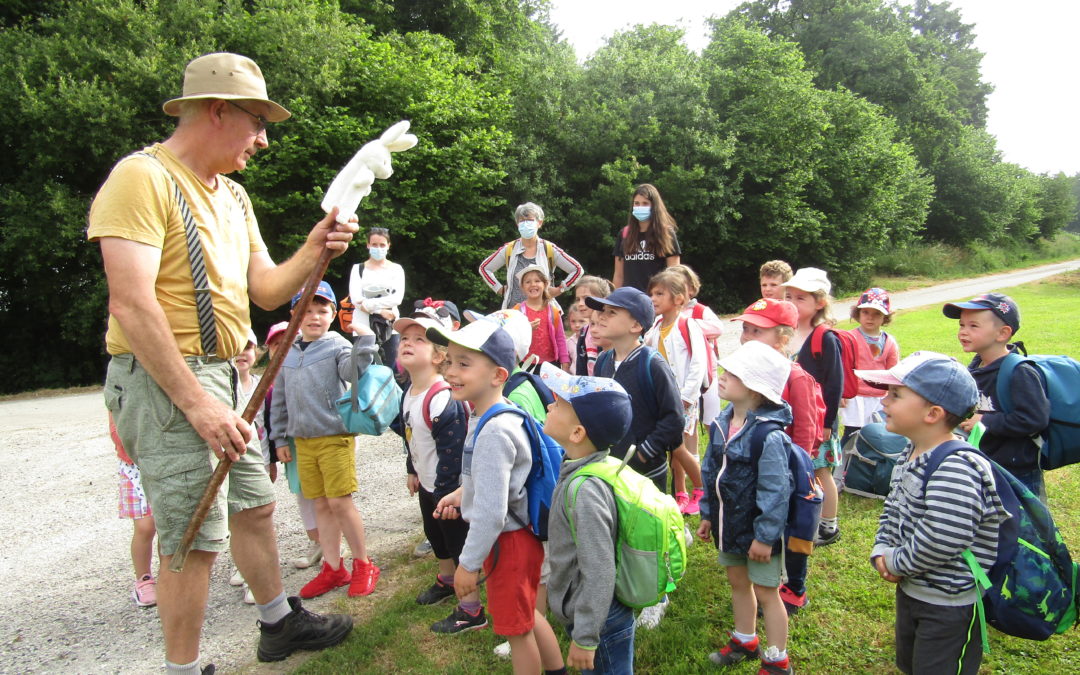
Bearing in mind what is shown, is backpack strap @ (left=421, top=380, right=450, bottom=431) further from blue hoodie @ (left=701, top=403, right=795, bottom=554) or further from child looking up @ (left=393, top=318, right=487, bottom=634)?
blue hoodie @ (left=701, top=403, right=795, bottom=554)

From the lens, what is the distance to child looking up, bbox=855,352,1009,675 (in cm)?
237

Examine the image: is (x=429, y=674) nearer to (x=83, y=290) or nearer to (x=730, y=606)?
(x=730, y=606)

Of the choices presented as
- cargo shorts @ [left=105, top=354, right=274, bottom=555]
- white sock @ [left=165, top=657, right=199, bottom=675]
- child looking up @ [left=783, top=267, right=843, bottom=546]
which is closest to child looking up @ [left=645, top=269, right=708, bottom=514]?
child looking up @ [left=783, top=267, right=843, bottom=546]

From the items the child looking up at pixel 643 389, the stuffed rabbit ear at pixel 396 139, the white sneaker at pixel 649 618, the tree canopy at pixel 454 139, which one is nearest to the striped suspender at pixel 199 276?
the stuffed rabbit ear at pixel 396 139

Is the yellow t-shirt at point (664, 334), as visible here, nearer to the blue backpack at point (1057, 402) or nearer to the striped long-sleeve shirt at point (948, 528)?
the blue backpack at point (1057, 402)

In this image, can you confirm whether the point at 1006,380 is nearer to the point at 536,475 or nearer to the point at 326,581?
the point at 536,475

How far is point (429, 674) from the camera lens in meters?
3.18

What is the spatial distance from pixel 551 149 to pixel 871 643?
17.1m

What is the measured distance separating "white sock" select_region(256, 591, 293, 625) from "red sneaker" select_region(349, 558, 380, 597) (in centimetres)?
72

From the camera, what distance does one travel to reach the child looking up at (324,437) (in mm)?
4000

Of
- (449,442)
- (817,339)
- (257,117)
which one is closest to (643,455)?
(449,442)

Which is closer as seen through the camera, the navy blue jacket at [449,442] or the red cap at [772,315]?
the navy blue jacket at [449,442]

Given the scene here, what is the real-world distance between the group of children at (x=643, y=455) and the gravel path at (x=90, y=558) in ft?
1.24

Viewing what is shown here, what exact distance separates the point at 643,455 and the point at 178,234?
249 centimetres
